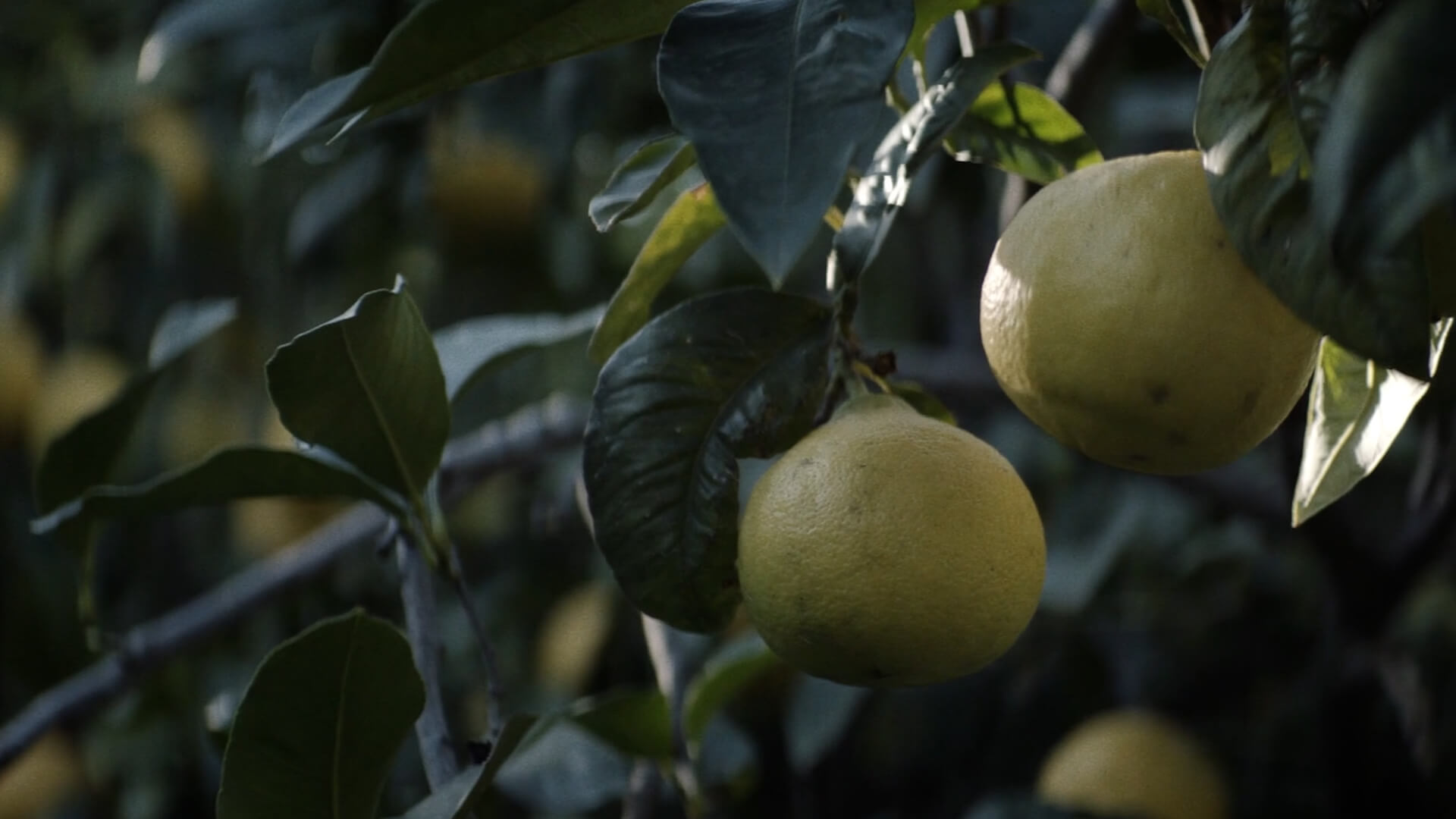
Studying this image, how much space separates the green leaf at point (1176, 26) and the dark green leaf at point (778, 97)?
134 millimetres

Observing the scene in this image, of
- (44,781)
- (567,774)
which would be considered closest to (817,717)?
(567,774)

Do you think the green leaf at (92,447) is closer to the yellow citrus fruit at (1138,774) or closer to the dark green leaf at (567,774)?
the dark green leaf at (567,774)

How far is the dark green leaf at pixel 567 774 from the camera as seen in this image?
1131 millimetres

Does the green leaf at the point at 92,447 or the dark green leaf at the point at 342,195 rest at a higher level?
the green leaf at the point at 92,447

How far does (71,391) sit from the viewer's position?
2131mm

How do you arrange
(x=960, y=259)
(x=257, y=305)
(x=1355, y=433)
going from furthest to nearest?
(x=257, y=305) → (x=960, y=259) → (x=1355, y=433)

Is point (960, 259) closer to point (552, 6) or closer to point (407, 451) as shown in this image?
point (407, 451)

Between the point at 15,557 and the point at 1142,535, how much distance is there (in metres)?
1.73

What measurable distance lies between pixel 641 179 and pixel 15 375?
174cm

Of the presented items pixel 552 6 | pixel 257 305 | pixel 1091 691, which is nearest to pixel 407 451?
pixel 552 6

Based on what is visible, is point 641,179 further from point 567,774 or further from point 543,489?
point 543,489

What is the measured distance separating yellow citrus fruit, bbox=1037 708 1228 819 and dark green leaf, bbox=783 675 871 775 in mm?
220

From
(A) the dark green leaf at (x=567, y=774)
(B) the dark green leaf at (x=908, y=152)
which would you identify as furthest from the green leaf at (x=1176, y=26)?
(A) the dark green leaf at (x=567, y=774)

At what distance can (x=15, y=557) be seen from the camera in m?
2.26
